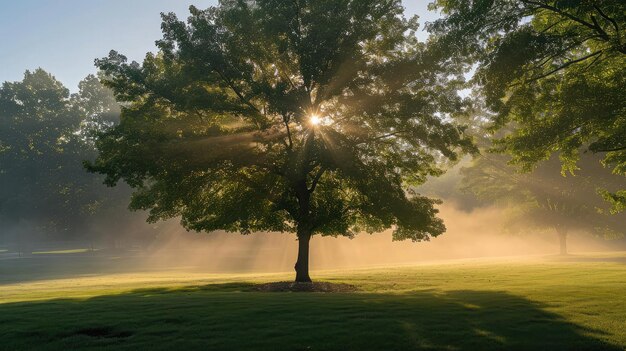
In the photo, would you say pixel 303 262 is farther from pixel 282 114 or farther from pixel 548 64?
pixel 548 64

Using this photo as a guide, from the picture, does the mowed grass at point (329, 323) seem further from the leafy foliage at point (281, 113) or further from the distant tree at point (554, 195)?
the distant tree at point (554, 195)

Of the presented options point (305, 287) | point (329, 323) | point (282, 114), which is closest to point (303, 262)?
point (305, 287)

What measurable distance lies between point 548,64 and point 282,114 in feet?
37.5

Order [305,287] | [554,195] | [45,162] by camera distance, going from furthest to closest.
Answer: [45,162]
[554,195]
[305,287]

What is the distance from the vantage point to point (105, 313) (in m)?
14.4

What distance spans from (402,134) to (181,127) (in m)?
10.9

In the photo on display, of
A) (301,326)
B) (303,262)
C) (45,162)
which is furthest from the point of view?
(45,162)

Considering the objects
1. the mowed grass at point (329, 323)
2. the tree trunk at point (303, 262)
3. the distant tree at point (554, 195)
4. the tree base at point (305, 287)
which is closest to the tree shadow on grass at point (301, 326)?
the mowed grass at point (329, 323)

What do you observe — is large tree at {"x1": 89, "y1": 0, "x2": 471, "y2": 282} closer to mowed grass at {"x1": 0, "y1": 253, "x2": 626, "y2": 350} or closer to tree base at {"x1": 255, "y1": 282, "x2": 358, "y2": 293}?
tree base at {"x1": 255, "y1": 282, "x2": 358, "y2": 293}

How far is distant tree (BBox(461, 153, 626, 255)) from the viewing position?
56.3 m

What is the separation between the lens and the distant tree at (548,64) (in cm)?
1692

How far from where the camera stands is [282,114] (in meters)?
22.2

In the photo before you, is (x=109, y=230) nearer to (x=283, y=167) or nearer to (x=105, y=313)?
(x=283, y=167)

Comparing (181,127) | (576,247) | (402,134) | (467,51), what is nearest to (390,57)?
(402,134)
